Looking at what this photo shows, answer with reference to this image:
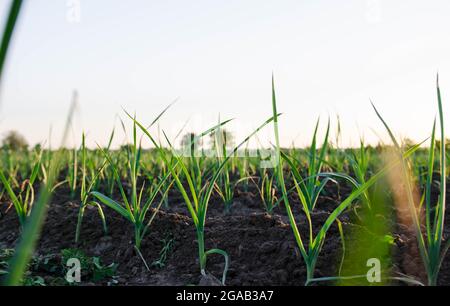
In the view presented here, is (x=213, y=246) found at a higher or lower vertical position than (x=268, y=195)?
lower

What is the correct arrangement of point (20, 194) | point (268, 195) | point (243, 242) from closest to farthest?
point (243, 242) < point (20, 194) < point (268, 195)

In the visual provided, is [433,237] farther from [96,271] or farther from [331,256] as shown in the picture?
[96,271]

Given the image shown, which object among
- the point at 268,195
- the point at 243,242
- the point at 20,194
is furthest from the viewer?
the point at 268,195

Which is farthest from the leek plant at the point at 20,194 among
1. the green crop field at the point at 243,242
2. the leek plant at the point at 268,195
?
the leek plant at the point at 268,195

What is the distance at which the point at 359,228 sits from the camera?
80.3 inches

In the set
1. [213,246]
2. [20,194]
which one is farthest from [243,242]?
[20,194]

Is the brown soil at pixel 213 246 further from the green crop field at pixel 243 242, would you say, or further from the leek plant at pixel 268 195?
the leek plant at pixel 268 195

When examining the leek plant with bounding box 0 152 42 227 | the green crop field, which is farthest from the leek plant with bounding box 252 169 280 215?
the leek plant with bounding box 0 152 42 227

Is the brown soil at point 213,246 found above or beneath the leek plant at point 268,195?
beneath

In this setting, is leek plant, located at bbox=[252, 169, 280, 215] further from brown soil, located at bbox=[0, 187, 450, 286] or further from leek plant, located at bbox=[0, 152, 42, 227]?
leek plant, located at bbox=[0, 152, 42, 227]

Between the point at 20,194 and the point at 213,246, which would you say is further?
the point at 20,194

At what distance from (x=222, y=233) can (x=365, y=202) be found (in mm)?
859

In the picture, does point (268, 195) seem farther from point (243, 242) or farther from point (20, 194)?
point (20, 194)
